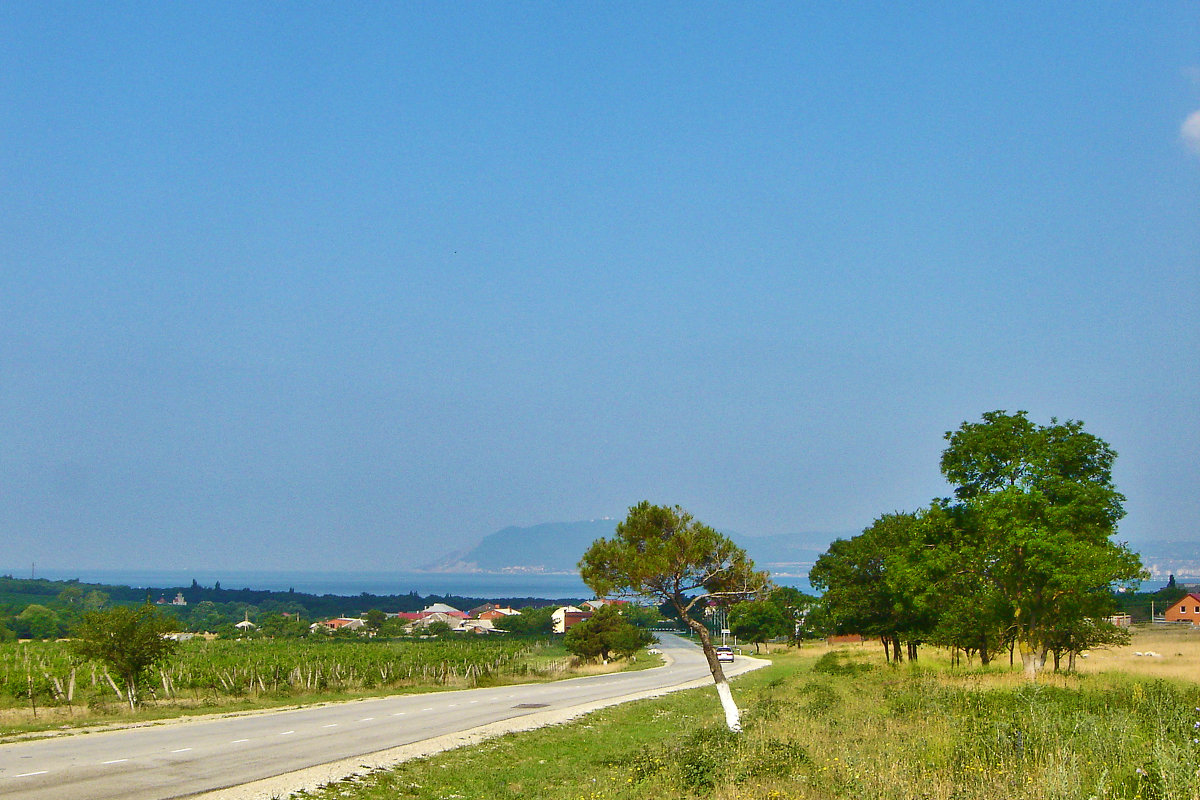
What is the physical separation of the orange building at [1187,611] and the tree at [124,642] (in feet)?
522

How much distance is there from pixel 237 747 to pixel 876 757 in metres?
15.4

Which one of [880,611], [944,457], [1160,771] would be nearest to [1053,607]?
[944,457]

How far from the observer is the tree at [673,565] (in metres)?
20.7

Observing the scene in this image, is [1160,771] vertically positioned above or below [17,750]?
above

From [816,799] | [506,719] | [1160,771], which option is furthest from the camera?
[506,719]

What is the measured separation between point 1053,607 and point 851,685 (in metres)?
8.85

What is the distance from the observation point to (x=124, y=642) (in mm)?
33125

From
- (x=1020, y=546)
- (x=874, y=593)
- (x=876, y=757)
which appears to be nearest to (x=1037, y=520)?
(x=1020, y=546)

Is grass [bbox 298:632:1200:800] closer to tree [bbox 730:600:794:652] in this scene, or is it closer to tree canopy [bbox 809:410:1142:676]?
tree canopy [bbox 809:410:1142:676]

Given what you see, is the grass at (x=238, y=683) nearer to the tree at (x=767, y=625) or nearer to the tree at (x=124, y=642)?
the tree at (x=124, y=642)

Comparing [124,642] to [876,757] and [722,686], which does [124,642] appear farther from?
[876,757]

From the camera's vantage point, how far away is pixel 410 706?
36.9m

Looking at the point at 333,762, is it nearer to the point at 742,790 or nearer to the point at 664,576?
the point at 664,576

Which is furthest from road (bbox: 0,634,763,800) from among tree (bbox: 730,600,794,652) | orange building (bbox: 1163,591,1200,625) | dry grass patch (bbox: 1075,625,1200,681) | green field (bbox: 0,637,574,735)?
orange building (bbox: 1163,591,1200,625)
